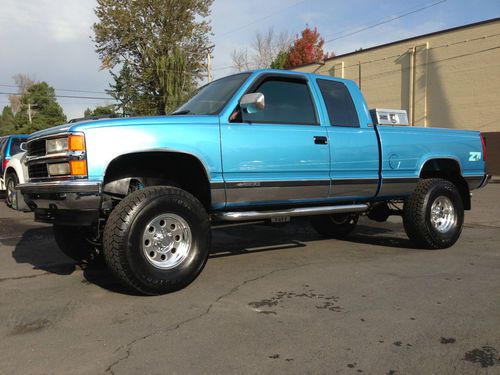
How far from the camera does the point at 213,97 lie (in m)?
5.38

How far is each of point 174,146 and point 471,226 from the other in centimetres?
657

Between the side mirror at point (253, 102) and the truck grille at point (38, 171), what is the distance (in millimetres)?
1980

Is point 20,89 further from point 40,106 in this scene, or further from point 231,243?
point 231,243

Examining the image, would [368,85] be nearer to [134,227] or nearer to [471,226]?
[471,226]

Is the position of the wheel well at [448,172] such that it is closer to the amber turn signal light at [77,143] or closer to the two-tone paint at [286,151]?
the two-tone paint at [286,151]

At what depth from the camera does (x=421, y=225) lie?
634 centimetres

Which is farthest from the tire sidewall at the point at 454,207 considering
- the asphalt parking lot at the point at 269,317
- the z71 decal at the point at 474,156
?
the z71 decal at the point at 474,156

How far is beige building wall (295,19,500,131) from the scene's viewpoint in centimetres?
2262

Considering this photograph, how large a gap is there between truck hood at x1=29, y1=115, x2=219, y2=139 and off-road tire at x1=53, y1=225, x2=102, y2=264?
3.85 ft

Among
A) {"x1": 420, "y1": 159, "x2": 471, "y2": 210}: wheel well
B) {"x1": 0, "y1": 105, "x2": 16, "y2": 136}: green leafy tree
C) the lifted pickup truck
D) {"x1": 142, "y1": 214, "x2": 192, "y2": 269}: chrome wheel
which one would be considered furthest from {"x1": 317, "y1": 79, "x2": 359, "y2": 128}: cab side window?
{"x1": 0, "y1": 105, "x2": 16, "y2": 136}: green leafy tree

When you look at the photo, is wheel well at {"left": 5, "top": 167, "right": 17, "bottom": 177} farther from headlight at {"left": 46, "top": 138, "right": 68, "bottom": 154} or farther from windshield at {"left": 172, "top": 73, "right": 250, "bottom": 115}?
headlight at {"left": 46, "top": 138, "right": 68, "bottom": 154}

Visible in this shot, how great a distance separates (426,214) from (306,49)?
39.9 m

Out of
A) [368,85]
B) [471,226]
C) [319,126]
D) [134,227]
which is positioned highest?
[368,85]

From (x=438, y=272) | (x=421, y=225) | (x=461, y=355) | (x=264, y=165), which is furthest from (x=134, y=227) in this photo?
(x=421, y=225)
